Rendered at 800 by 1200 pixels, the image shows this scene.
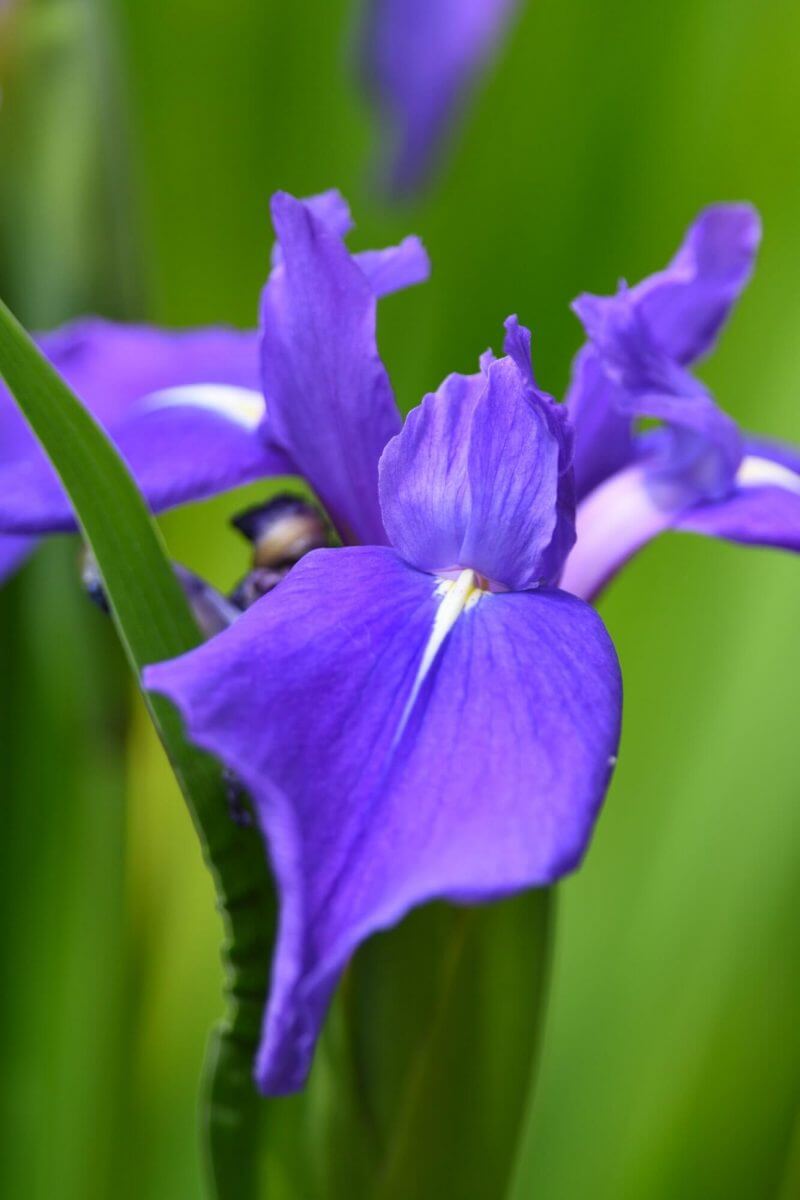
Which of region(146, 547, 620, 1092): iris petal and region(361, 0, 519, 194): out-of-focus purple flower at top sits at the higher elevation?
region(361, 0, 519, 194): out-of-focus purple flower at top

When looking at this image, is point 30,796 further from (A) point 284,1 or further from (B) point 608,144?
(A) point 284,1

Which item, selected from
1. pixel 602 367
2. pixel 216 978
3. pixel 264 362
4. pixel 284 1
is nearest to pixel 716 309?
pixel 602 367


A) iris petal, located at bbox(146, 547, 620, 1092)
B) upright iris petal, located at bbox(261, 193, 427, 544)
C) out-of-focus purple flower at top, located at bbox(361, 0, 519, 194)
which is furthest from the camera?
out-of-focus purple flower at top, located at bbox(361, 0, 519, 194)

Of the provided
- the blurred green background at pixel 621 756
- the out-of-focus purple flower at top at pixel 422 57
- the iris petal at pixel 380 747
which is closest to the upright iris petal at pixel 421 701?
the iris petal at pixel 380 747

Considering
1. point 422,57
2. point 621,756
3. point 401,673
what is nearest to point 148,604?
point 401,673

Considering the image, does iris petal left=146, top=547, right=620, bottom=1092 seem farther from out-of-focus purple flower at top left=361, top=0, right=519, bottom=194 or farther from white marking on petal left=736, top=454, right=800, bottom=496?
out-of-focus purple flower at top left=361, top=0, right=519, bottom=194

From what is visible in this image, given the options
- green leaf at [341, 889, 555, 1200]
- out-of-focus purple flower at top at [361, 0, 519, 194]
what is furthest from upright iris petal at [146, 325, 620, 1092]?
out-of-focus purple flower at top at [361, 0, 519, 194]
